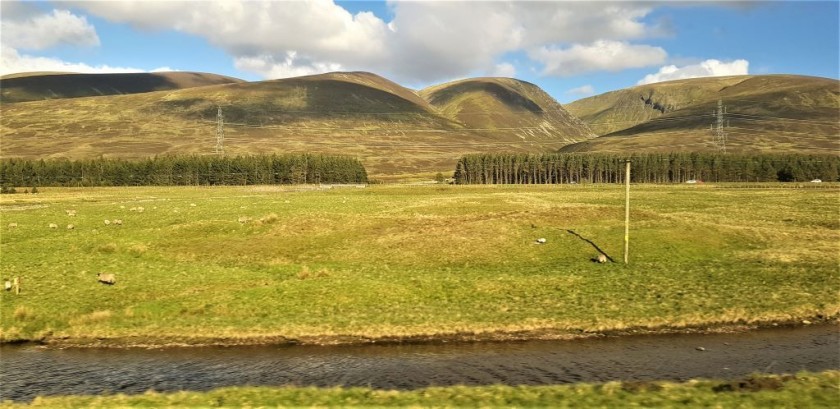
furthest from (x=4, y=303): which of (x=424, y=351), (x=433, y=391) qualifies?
(x=433, y=391)

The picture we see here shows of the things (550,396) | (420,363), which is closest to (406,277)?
(420,363)

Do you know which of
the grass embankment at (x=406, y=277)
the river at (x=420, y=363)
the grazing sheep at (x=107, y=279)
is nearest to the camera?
the river at (x=420, y=363)

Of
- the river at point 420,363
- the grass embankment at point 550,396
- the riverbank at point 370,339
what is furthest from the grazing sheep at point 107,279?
the grass embankment at point 550,396

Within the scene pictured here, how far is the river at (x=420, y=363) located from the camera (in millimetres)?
22312

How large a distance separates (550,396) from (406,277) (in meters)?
22.1

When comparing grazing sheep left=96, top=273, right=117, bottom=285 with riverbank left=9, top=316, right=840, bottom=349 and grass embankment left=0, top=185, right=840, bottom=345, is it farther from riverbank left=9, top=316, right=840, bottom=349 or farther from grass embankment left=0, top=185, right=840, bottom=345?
riverbank left=9, top=316, right=840, bottom=349

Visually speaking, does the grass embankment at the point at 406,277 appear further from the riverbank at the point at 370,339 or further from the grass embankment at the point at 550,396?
the grass embankment at the point at 550,396

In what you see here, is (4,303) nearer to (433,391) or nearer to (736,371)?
(433,391)

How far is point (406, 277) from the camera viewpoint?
39031mm

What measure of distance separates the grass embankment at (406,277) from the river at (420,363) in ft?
5.55

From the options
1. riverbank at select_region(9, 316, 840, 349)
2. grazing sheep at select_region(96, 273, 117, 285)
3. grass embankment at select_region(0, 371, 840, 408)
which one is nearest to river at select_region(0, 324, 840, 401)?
riverbank at select_region(9, 316, 840, 349)

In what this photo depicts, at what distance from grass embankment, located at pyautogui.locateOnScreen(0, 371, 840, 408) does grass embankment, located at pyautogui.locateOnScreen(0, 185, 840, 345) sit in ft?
30.6

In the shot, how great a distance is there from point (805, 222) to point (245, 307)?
209 feet

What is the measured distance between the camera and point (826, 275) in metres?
37.5
